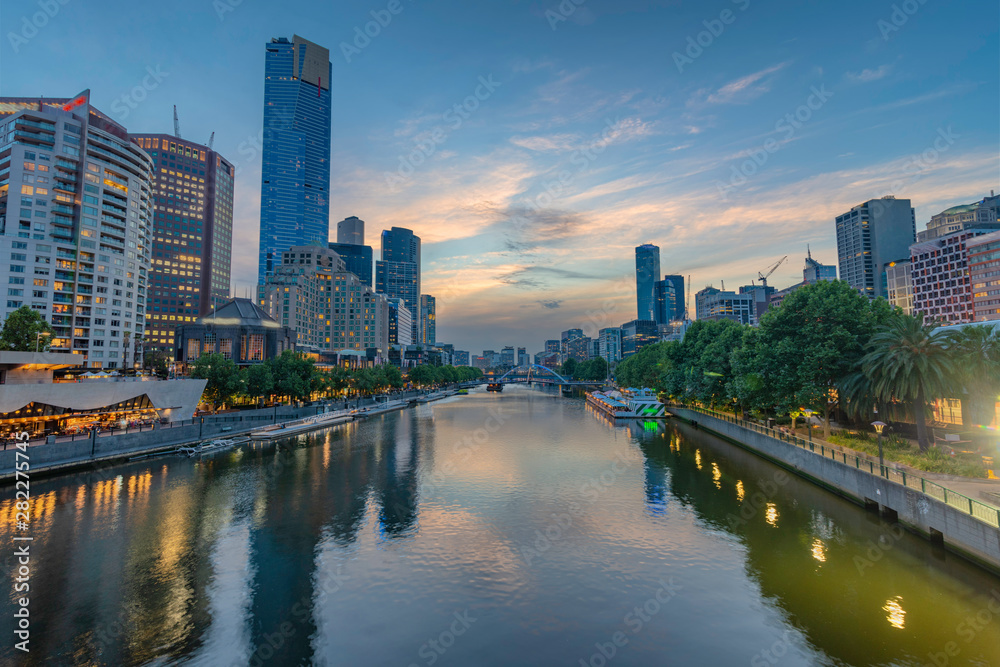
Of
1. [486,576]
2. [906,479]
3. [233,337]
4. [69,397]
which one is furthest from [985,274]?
[233,337]

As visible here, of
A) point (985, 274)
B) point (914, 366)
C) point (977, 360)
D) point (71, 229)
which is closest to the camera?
point (977, 360)

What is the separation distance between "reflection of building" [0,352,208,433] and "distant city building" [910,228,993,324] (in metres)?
203

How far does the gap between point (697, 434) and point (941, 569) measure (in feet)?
178

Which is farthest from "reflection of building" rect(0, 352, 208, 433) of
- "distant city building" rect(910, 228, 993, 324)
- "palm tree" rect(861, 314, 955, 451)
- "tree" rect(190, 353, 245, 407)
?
"distant city building" rect(910, 228, 993, 324)

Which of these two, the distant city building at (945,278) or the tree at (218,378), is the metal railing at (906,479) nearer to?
the tree at (218,378)

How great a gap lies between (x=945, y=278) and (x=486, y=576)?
213m

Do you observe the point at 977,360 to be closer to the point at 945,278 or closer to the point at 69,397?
the point at 69,397

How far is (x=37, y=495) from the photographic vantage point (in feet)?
133

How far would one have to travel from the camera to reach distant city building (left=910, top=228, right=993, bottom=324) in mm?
155250

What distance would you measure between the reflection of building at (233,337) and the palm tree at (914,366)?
137371 mm

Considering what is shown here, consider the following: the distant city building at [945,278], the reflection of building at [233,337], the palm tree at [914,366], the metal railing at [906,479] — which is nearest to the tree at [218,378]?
the reflection of building at [233,337]

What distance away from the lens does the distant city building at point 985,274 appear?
142 m

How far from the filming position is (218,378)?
272ft

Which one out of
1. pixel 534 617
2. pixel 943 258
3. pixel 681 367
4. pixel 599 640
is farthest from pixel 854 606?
pixel 943 258
